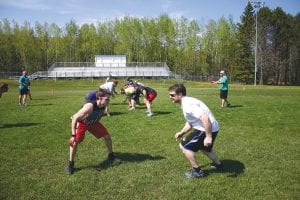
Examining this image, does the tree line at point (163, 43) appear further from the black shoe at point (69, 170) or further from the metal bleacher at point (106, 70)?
the black shoe at point (69, 170)

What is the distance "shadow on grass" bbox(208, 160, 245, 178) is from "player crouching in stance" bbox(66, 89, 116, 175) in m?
2.58

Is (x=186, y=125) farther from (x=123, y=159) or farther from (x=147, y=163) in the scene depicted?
(x=123, y=159)

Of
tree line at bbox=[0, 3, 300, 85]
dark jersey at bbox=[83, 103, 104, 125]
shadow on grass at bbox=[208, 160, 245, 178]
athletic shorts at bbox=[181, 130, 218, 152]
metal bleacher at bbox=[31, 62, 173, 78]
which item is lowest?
shadow on grass at bbox=[208, 160, 245, 178]

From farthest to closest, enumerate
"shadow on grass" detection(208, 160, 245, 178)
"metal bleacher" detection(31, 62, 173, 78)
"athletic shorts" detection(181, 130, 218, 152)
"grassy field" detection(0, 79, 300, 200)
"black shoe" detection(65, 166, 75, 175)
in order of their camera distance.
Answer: "metal bleacher" detection(31, 62, 173, 78) → "black shoe" detection(65, 166, 75, 175) → "shadow on grass" detection(208, 160, 245, 178) → "athletic shorts" detection(181, 130, 218, 152) → "grassy field" detection(0, 79, 300, 200)

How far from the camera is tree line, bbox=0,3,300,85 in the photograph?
7806 centimetres

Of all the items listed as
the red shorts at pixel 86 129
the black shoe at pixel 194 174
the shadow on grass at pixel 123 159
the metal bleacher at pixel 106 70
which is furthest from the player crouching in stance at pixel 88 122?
the metal bleacher at pixel 106 70

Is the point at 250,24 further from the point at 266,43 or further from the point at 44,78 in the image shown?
the point at 44,78

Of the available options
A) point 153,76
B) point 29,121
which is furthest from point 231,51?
point 29,121

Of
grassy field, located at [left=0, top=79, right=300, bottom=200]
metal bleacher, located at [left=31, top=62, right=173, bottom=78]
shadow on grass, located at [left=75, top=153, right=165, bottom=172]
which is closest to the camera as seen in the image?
grassy field, located at [left=0, top=79, right=300, bottom=200]

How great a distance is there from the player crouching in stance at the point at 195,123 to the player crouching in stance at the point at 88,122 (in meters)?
1.48

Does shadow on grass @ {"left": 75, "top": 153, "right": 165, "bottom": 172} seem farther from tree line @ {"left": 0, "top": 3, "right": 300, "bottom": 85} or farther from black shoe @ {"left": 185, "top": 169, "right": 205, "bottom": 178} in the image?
tree line @ {"left": 0, "top": 3, "right": 300, "bottom": 85}

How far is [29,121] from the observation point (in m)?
15.2

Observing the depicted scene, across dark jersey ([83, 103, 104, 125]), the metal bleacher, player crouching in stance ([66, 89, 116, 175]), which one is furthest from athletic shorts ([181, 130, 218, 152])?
the metal bleacher

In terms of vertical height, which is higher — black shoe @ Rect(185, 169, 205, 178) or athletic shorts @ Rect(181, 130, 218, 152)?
athletic shorts @ Rect(181, 130, 218, 152)
